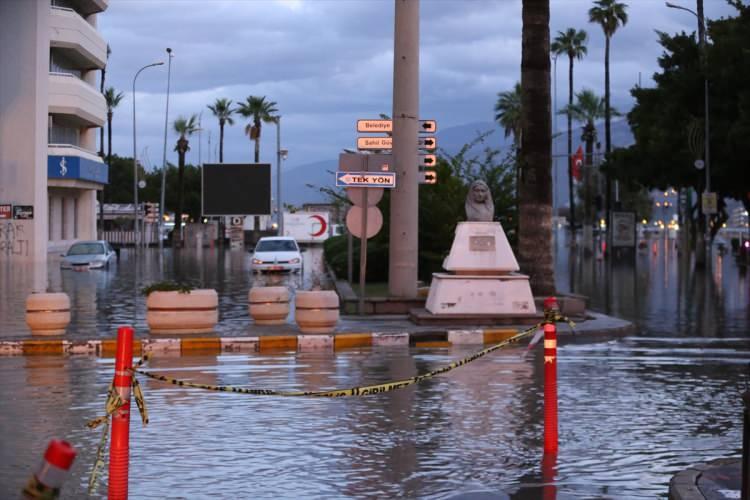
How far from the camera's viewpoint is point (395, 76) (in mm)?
24250

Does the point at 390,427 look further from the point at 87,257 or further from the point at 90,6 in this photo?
the point at 90,6

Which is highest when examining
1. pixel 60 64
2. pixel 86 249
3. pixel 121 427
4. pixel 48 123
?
pixel 60 64

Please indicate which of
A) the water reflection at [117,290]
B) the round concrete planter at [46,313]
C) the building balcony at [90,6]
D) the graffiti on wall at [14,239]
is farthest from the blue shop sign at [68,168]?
the round concrete planter at [46,313]

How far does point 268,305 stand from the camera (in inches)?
818

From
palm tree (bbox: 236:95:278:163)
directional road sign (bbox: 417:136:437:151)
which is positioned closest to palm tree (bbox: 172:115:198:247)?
palm tree (bbox: 236:95:278:163)

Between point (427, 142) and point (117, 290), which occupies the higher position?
point (427, 142)

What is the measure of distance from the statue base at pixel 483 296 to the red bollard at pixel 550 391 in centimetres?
1180

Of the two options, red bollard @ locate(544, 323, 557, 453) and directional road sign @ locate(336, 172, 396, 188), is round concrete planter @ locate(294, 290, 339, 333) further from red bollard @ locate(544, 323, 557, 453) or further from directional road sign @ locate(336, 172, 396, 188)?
red bollard @ locate(544, 323, 557, 453)

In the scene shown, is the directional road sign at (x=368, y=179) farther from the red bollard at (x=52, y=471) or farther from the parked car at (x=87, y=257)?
the parked car at (x=87, y=257)

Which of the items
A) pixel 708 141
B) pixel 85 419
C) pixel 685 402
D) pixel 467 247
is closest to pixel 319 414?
pixel 85 419

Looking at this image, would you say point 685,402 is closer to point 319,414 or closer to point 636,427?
point 636,427

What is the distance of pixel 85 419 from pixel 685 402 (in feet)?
19.8

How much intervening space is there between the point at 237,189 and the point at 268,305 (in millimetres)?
62140

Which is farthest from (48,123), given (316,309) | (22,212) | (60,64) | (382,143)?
(316,309)
